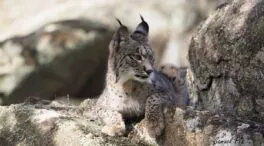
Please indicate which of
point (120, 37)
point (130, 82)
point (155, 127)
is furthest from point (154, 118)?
point (120, 37)

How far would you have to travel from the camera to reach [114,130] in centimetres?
545

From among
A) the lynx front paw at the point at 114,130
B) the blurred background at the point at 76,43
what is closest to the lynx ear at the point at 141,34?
the lynx front paw at the point at 114,130

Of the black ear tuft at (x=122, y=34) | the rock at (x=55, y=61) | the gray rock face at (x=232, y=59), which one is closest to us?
the gray rock face at (x=232, y=59)

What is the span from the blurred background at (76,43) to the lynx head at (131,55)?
26.4 feet

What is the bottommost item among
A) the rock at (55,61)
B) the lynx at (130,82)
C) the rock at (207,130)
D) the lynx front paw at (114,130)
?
the rock at (207,130)

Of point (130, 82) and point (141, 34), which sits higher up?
point (141, 34)

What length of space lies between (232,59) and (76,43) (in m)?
11.4

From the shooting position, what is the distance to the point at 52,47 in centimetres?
1652

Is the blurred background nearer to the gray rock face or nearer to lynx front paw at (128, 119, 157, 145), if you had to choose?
the gray rock face

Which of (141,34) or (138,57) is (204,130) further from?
(141,34)

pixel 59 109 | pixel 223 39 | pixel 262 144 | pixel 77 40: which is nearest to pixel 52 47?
pixel 77 40

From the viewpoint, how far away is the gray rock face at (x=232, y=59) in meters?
5.27

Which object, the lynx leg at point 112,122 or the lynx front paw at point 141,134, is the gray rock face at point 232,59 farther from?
the lynx leg at point 112,122

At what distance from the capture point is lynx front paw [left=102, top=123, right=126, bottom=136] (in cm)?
545
